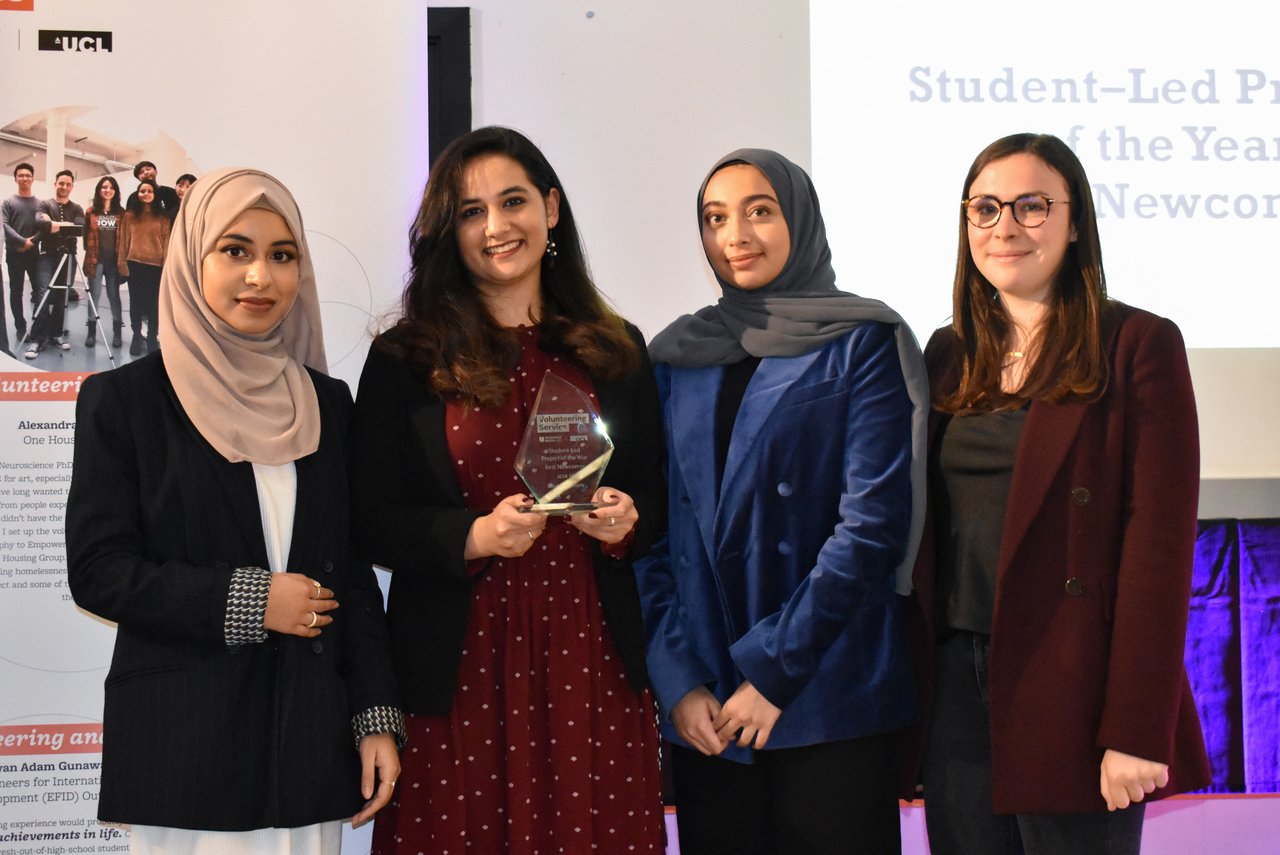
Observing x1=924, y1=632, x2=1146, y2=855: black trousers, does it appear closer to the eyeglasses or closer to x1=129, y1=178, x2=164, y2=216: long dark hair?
the eyeglasses

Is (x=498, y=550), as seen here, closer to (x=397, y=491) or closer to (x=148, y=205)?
(x=397, y=491)

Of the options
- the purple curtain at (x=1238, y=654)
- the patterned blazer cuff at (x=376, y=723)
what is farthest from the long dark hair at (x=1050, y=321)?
the purple curtain at (x=1238, y=654)

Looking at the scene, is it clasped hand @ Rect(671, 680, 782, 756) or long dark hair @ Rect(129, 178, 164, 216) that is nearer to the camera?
clasped hand @ Rect(671, 680, 782, 756)

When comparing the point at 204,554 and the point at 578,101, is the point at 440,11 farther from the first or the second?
the point at 204,554

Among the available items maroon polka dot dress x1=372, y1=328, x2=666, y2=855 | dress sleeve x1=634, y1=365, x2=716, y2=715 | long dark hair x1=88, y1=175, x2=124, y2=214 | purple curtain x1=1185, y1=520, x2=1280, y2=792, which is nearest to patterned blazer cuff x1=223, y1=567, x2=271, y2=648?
maroon polka dot dress x1=372, y1=328, x2=666, y2=855

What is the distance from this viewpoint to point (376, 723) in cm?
183

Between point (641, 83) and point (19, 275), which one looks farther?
point (641, 83)

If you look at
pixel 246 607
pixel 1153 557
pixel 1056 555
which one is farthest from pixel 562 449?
pixel 1153 557

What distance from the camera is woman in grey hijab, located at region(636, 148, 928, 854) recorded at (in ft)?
6.36

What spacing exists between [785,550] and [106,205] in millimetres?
1940

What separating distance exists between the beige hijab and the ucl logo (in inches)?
44.9

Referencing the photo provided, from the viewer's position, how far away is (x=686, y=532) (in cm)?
211

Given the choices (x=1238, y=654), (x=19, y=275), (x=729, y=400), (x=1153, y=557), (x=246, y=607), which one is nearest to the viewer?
(x=246, y=607)

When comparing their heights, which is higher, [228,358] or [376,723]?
[228,358]
